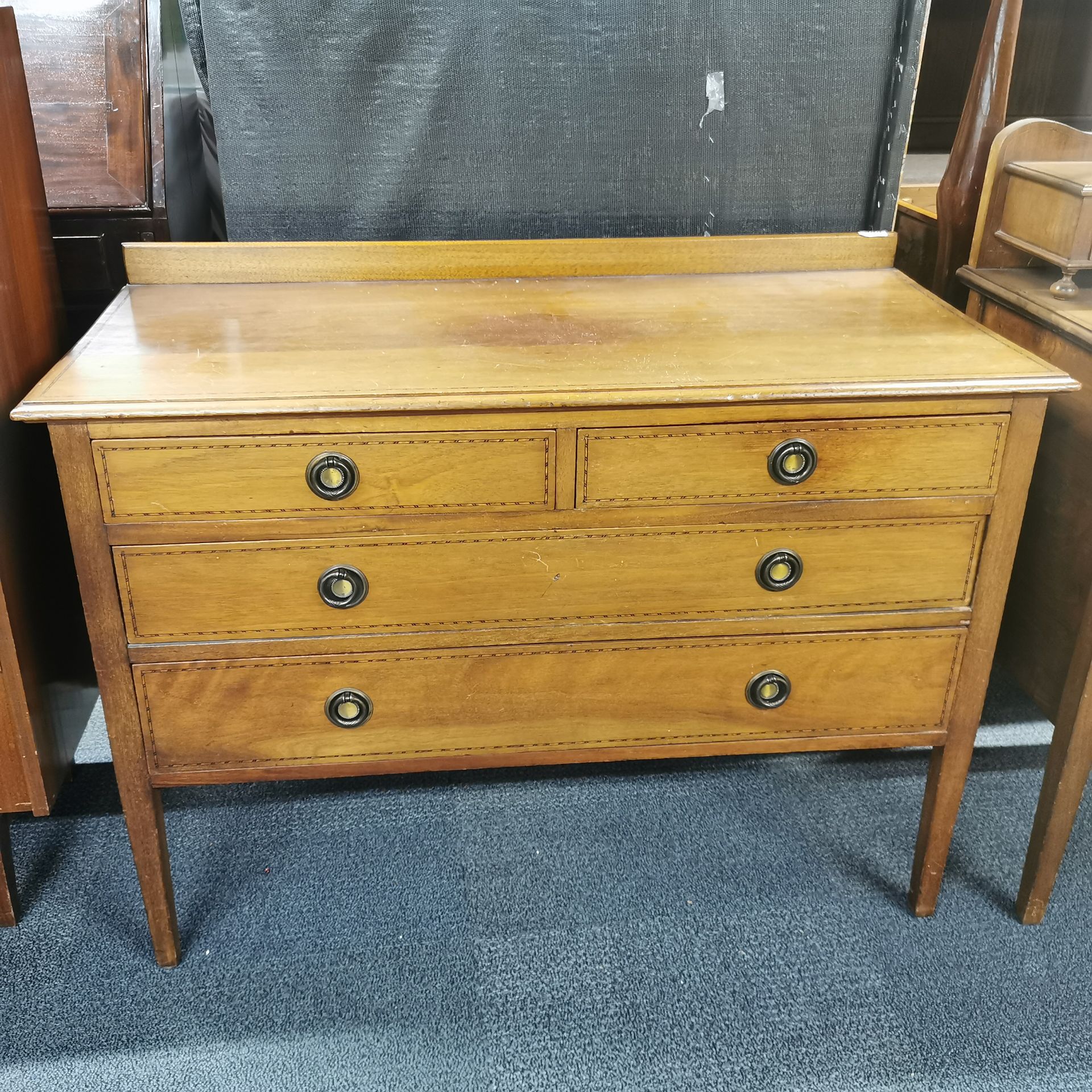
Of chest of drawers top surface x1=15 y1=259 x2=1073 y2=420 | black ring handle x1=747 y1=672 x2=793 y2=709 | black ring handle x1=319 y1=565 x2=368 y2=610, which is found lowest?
black ring handle x1=747 y1=672 x2=793 y2=709

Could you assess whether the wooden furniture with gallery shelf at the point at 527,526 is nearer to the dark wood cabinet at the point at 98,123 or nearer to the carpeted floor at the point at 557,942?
the carpeted floor at the point at 557,942

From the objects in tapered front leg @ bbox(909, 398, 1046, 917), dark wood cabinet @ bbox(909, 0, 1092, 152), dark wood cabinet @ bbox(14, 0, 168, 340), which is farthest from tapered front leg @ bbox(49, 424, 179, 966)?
dark wood cabinet @ bbox(909, 0, 1092, 152)

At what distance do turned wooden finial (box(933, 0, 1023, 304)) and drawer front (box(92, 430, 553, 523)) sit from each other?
988mm

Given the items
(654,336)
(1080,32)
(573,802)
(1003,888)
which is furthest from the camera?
(1080,32)

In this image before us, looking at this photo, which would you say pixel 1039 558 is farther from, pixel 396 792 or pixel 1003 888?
pixel 396 792

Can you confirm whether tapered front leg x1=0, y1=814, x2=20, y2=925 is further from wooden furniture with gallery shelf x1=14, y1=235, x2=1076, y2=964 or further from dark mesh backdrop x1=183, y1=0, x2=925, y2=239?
dark mesh backdrop x1=183, y1=0, x2=925, y2=239

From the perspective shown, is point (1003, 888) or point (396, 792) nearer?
point (1003, 888)

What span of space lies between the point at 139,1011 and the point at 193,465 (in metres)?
0.87

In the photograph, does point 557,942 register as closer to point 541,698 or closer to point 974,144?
point 541,698

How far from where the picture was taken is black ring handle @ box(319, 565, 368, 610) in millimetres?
1437

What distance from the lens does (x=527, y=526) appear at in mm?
1438

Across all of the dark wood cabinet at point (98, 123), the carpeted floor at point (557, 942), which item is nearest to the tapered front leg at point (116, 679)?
the carpeted floor at point (557, 942)

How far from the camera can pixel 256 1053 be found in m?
1.56

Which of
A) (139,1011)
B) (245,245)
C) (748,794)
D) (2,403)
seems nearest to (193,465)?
(2,403)
